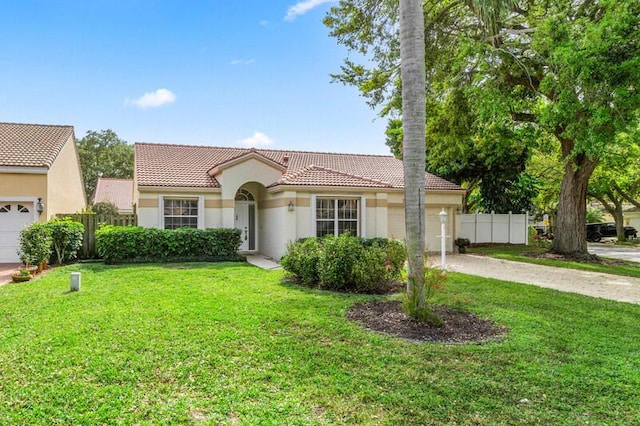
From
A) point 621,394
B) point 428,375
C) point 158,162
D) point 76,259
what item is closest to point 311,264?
point 428,375

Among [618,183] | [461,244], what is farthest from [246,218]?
[618,183]

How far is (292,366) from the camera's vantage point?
5.10 m

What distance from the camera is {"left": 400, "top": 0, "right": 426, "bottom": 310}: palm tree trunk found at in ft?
22.7

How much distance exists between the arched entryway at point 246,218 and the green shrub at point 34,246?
8252mm

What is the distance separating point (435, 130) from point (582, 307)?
1205 cm

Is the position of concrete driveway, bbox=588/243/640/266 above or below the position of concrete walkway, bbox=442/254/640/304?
below

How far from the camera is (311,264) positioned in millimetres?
10711

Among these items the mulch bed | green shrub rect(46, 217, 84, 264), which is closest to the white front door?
green shrub rect(46, 217, 84, 264)

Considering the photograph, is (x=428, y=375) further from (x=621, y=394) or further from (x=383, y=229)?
(x=383, y=229)

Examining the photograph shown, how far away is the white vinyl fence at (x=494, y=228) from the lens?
2405cm

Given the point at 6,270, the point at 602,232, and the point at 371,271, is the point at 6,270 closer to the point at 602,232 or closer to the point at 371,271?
the point at 371,271

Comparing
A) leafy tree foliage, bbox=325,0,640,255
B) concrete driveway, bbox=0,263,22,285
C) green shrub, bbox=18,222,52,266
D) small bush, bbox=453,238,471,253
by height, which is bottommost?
concrete driveway, bbox=0,263,22,285

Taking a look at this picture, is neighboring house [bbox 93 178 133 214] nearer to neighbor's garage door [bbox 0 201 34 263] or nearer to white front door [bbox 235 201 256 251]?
neighbor's garage door [bbox 0 201 34 263]

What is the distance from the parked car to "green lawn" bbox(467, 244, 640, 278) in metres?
19.5
